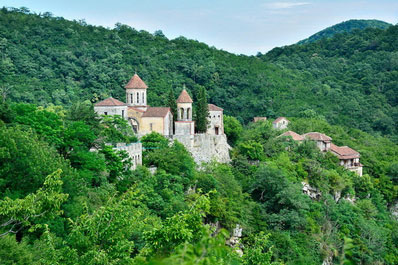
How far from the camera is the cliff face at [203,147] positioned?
3638 centimetres

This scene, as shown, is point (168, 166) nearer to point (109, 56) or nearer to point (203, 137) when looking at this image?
point (203, 137)

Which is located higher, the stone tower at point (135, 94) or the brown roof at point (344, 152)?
the stone tower at point (135, 94)

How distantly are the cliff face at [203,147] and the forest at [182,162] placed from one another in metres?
1.29

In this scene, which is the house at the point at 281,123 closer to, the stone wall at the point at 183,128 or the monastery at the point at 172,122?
the monastery at the point at 172,122

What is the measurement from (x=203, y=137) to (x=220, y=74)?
4541 centimetres

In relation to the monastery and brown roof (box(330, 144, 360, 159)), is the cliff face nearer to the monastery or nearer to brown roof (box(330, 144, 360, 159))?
the monastery

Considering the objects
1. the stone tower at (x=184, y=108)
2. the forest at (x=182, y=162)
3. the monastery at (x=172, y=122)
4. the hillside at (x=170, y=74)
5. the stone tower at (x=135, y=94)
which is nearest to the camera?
the forest at (x=182, y=162)

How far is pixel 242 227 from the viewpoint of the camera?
3041 cm

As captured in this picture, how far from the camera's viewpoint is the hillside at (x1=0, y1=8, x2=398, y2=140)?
64312 millimetres

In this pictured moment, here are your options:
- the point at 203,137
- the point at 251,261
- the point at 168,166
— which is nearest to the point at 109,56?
the point at 203,137

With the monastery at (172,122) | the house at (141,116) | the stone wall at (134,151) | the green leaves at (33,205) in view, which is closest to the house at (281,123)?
the monastery at (172,122)

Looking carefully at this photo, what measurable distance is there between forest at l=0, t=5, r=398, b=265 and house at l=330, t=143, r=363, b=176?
1.41 m

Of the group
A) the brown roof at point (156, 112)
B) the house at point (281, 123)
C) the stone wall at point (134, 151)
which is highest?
the brown roof at point (156, 112)

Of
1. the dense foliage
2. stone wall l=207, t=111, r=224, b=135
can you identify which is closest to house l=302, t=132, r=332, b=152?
the dense foliage
